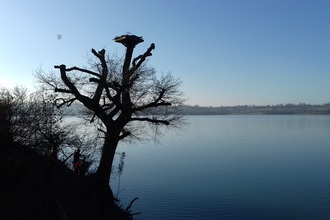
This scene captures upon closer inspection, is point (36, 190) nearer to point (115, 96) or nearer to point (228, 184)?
point (115, 96)

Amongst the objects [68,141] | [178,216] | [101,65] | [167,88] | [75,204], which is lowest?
[178,216]

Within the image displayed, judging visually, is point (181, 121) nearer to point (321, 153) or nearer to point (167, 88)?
point (167, 88)

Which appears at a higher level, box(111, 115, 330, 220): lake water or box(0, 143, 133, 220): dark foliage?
box(0, 143, 133, 220): dark foliage

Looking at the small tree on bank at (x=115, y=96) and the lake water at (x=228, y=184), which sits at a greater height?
the small tree on bank at (x=115, y=96)

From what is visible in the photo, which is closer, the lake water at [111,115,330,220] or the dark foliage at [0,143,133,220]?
the dark foliage at [0,143,133,220]

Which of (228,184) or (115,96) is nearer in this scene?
(115,96)

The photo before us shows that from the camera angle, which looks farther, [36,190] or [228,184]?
[228,184]

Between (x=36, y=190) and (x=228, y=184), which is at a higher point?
(x=36, y=190)

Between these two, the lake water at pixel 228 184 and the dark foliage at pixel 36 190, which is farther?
the lake water at pixel 228 184

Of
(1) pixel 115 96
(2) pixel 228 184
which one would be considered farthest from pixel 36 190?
(2) pixel 228 184

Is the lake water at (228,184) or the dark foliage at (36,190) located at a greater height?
the dark foliage at (36,190)

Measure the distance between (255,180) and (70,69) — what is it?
1440 centimetres

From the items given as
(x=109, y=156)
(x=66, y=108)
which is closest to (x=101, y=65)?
(x=66, y=108)

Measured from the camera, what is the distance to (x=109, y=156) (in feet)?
49.5
